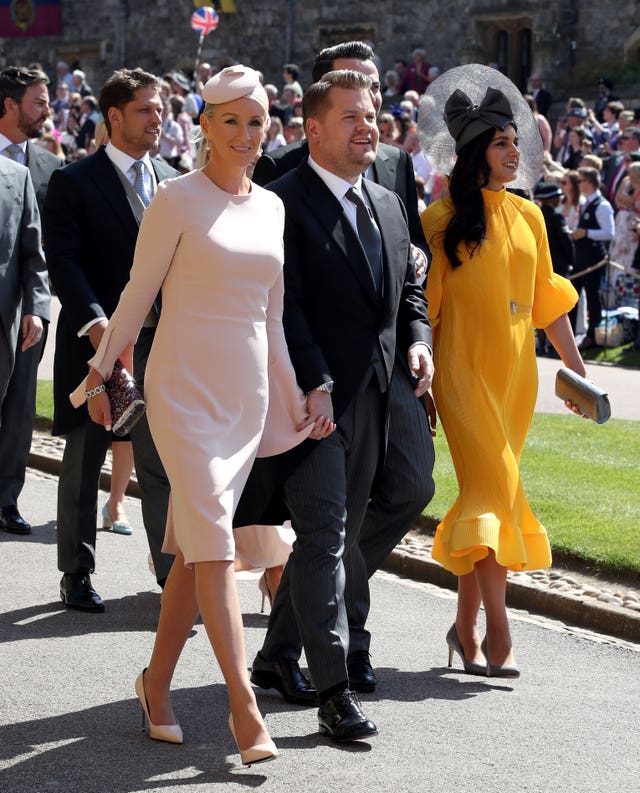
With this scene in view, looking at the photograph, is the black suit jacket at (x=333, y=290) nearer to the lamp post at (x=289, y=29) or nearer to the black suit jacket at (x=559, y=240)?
the black suit jacket at (x=559, y=240)

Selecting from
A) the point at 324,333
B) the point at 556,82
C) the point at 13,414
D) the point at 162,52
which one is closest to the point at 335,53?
the point at 324,333

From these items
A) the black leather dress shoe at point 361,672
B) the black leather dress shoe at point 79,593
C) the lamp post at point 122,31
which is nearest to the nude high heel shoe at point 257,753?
the black leather dress shoe at point 361,672

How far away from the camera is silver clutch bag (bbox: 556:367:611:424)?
238 inches

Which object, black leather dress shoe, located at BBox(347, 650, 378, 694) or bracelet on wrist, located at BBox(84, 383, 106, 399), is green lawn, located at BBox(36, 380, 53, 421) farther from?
bracelet on wrist, located at BBox(84, 383, 106, 399)

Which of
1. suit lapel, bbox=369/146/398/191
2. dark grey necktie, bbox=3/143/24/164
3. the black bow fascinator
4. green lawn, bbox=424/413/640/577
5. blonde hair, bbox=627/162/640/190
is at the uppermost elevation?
blonde hair, bbox=627/162/640/190

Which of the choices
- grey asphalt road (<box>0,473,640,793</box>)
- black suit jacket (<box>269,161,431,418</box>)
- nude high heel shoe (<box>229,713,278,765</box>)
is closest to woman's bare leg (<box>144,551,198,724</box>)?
grey asphalt road (<box>0,473,640,793</box>)

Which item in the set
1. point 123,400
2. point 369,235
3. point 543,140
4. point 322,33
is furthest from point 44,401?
point 322,33

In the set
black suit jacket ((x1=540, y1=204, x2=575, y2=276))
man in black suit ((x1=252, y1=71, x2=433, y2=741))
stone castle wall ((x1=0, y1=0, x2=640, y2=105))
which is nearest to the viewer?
man in black suit ((x1=252, y1=71, x2=433, y2=741))

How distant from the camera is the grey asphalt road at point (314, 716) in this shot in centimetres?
476

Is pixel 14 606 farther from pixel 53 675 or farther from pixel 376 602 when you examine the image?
pixel 376 602

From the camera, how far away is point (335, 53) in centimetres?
637

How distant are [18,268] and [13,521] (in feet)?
4.79

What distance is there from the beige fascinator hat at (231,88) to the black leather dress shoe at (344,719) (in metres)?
1.93

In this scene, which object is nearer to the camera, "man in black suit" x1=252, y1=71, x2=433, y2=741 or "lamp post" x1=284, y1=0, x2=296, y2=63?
"man in black suit" x1=252, y1=71, x2=433, y2=741
